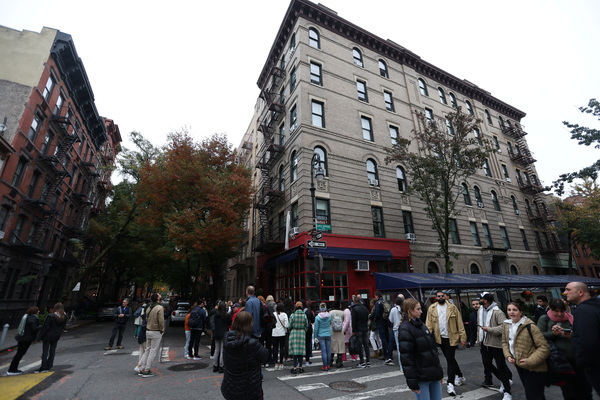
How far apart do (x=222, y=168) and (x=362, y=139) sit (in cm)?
1122

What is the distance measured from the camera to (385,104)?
24.6 meters

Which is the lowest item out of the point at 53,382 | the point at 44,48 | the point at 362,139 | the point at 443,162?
the point at 53,382

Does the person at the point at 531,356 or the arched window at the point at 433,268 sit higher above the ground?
the arched window at the point at 433,268

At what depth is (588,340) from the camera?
3379mm

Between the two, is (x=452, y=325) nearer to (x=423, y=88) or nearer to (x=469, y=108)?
(x=423, y=88)

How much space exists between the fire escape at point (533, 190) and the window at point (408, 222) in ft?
58.1

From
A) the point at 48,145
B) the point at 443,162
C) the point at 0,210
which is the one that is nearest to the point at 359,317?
the point at 443,162

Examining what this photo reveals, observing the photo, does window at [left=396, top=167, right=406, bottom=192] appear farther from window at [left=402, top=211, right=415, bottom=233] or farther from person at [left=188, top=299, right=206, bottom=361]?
person at [left=188, top=299, right=206, bottom=361]

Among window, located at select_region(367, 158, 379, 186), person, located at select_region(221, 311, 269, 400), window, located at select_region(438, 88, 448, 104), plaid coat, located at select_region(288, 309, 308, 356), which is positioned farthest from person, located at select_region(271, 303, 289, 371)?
window, located at select_region(438, 88, 448, 104)

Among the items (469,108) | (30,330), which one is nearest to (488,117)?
(469,108)

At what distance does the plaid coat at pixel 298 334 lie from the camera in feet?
26.9

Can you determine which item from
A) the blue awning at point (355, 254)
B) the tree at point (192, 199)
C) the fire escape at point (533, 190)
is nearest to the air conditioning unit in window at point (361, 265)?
the blue awning at point (355, 254)

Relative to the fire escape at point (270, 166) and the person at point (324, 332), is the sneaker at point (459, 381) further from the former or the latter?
the fire escape at point (270, 166)

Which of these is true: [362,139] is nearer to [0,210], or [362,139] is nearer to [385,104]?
[385,104]
